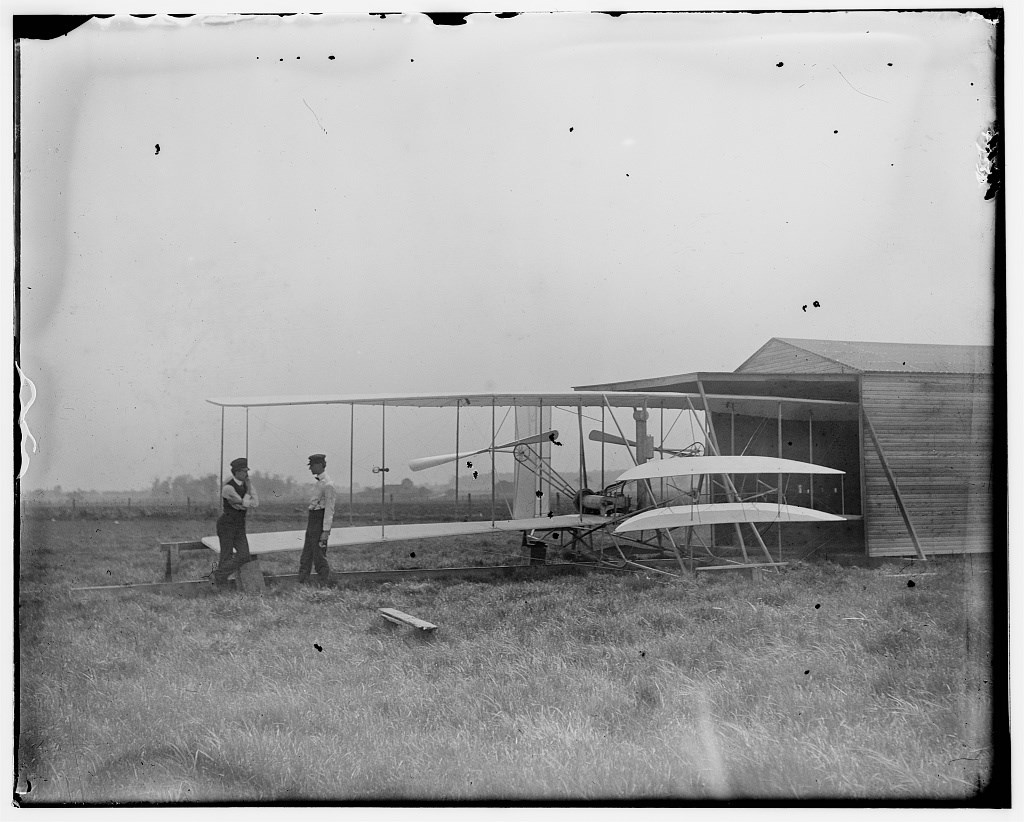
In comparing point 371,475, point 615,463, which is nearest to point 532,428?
point 615,463

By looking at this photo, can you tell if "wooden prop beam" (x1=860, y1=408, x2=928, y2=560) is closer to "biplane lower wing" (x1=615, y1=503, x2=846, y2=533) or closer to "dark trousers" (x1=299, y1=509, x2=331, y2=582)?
"biplane lower wing" (x1=615, y1=503, x2=846, y2=533)

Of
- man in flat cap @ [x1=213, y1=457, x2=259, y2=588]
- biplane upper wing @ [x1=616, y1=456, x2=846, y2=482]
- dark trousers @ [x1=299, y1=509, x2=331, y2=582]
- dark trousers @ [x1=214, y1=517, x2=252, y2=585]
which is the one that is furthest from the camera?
biplane upper wing @ [x1=616, y1=456, x2=846, y2=482]

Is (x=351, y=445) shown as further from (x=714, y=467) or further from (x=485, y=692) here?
(x=714, y=467)

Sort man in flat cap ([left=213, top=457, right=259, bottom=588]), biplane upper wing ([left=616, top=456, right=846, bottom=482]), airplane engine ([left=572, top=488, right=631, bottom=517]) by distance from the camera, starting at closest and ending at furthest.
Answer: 1. man in flat cap ([left=213, top=457, right=259, bottom=588])
2. biplane upper wing ([left=616, top=456, right=846, bottom=482])
3. airplane engine ([left=572, top=488, right=631, bottom=517])

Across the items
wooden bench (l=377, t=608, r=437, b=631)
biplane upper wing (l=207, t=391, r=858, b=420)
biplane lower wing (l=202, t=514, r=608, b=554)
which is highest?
biplane upper wing (l=207, t=391, r=858, b=420)

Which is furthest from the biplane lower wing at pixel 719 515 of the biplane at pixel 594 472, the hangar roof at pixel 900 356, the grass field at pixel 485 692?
the hangar roof at pixel 900 356

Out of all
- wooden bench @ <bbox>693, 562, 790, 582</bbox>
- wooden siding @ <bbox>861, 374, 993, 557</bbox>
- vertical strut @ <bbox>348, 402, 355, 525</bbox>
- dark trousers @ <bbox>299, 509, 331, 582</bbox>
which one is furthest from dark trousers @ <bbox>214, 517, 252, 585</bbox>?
wooden siding @ <bbox>861, 374, 993, 557</bbox>

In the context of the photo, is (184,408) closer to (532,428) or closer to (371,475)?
(371,475)
